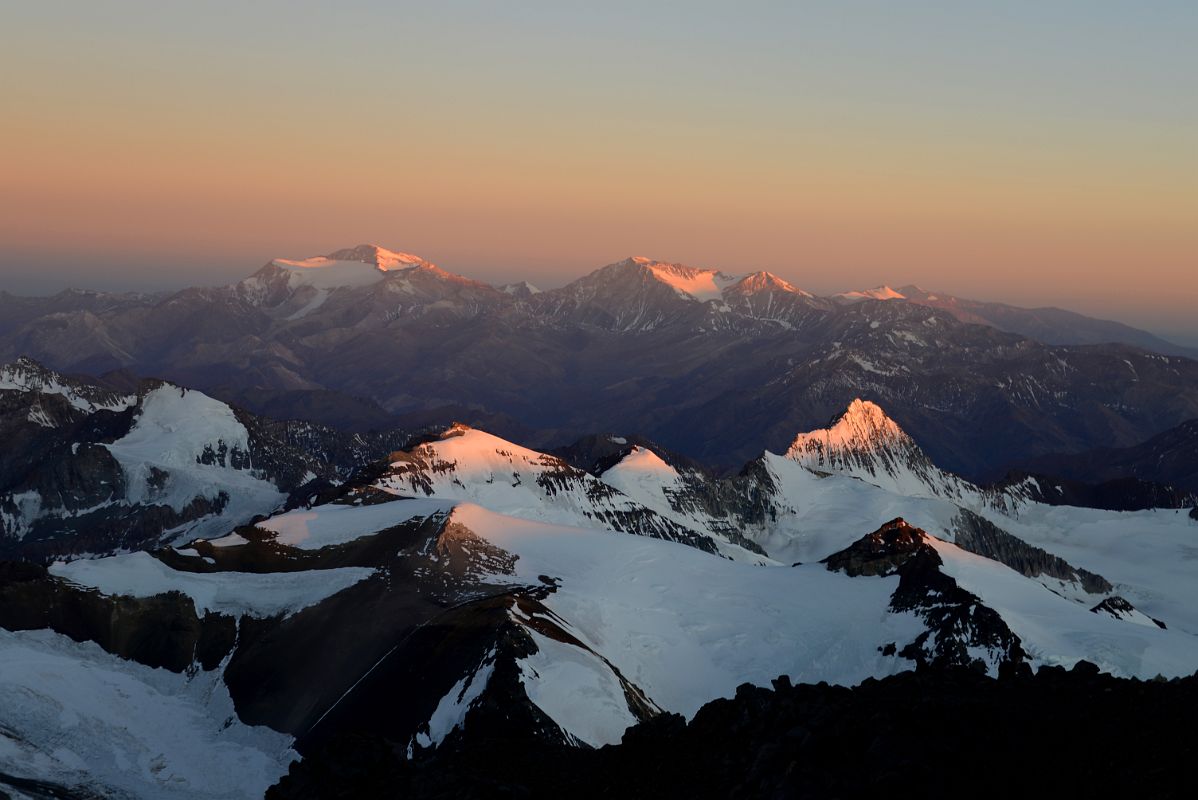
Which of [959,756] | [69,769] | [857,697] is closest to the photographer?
[959,756]

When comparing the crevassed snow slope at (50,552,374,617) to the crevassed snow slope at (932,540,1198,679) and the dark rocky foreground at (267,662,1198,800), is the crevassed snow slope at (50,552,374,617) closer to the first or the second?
the dark rocky foreground at (267,662,1198,800)

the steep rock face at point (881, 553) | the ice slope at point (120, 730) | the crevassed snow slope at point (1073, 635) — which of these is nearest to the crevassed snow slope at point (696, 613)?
the steep rock face at point (881, 553)

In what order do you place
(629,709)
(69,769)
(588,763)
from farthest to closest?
(629,709)
(69,769)
(588,763)

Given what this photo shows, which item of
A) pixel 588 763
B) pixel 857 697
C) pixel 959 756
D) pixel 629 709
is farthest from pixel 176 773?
pixel 959 756

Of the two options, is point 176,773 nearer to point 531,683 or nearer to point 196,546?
point 531,683

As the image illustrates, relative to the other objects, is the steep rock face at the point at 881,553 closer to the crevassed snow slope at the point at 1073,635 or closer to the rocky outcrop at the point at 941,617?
the rocky outcrop at the point at 941,617

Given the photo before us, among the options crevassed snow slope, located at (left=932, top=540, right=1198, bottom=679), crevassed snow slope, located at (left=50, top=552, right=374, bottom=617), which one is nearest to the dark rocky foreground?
crevassed snow slope, located at (left=50, top=552, right=374, bottom=617)

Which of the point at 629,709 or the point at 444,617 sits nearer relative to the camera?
the point at 629,709

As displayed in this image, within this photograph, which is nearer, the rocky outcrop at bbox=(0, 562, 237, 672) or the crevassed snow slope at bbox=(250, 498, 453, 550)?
the rocky outcrop at bbox=(0, 562, 237, 672)
